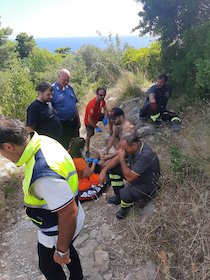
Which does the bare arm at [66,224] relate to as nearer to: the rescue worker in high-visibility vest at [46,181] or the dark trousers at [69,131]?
the rescue worker in high-visibility vest at [46,181]

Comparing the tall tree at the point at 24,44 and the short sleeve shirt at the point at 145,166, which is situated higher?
the short sleeve shirt at the point at 145,166

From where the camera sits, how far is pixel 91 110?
5477 millimetres

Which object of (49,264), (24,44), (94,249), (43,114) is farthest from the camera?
(24,44)

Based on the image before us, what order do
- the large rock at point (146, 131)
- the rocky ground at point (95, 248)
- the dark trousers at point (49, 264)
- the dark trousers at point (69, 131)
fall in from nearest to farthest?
the dark trousers at point (49, 264), the rocky ground at point (95, 248), the dark trousers at point (69, 131), the large rock at point (146, 131)

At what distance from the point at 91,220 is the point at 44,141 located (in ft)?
6.73

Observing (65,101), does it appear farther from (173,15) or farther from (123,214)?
(173,15)

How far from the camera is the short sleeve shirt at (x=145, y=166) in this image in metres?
3.39

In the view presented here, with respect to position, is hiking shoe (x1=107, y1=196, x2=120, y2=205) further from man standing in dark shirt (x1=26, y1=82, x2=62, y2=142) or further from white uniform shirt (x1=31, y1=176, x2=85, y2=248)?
white uniform shirt (x1=31, y1=176, x2=85, y2=248)

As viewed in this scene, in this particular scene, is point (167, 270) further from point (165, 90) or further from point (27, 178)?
point (165, 90)

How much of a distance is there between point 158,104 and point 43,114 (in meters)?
2.54

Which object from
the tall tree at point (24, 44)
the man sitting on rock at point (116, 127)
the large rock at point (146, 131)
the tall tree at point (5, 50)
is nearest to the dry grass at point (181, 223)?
the man sitting on rock at point (116, 127)

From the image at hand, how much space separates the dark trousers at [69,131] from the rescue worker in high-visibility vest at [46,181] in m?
2.93

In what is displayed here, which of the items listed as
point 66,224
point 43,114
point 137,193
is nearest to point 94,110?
point 43,114

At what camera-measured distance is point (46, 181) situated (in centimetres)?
175
